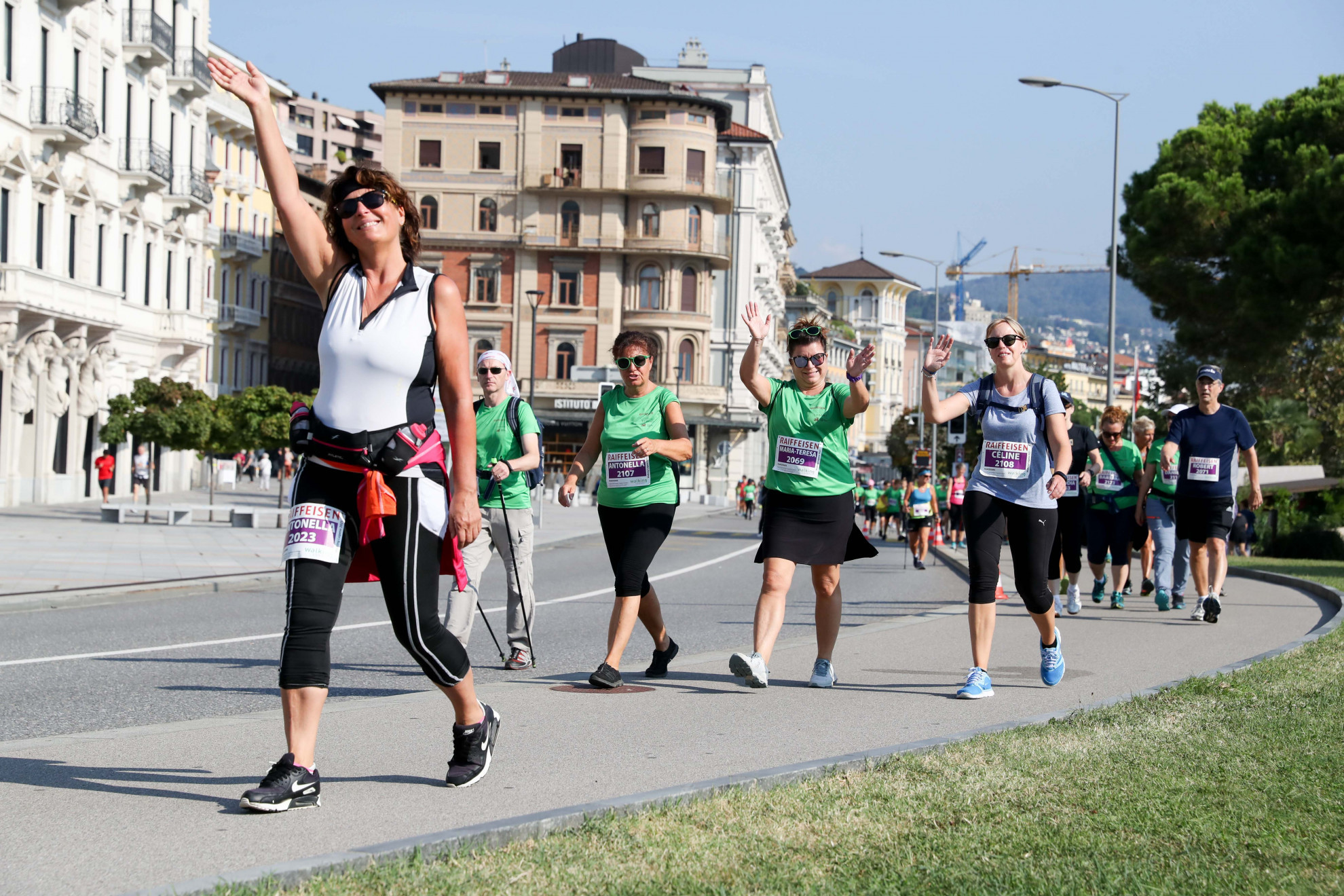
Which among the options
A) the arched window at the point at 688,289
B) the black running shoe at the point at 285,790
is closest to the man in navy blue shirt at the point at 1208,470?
the black running shoe at the point at 285,790

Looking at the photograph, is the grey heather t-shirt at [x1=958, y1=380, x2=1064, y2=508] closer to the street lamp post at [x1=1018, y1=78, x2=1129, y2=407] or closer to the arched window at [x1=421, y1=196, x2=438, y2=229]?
the street lamp post at [x1=1018, y1=78, x2=1129, y2=407]

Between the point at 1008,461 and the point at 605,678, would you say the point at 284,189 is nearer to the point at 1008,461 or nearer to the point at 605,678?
the point at 605,678

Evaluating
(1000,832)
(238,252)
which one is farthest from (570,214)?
(1000,832)

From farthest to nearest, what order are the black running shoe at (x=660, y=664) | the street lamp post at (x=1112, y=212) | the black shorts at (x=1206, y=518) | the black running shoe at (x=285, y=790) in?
the street lamp post at (x=1112, y=212)
the black shorts at (x=1206, y=518)
the black running shoe at (x=660, y=664)
the black running shoe at (x=285, y=790)

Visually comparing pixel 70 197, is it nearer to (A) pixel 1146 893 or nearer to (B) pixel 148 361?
(B) pixel 148 361

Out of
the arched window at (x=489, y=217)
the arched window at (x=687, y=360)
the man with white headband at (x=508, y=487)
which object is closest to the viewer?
the man with white headband at (x=508, y=487)

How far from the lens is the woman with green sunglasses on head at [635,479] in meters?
8.09

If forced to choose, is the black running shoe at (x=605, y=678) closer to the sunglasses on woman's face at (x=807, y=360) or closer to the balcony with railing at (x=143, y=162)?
the sunglasses on woman's face at (x=807, y=360)

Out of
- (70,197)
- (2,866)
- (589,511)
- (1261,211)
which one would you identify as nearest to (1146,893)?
(2,866)

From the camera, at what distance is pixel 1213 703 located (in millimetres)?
6816

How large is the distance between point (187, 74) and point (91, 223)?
9.36 m

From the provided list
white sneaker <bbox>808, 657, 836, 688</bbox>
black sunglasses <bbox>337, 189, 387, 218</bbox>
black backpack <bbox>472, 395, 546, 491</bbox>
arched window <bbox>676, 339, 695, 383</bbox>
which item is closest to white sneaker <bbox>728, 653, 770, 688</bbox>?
white sneaker <bbox>808, 657, 836, 688</bbox>

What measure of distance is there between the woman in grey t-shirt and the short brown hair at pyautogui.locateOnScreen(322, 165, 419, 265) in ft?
11.1

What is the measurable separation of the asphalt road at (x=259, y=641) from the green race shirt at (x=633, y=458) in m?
1.04
